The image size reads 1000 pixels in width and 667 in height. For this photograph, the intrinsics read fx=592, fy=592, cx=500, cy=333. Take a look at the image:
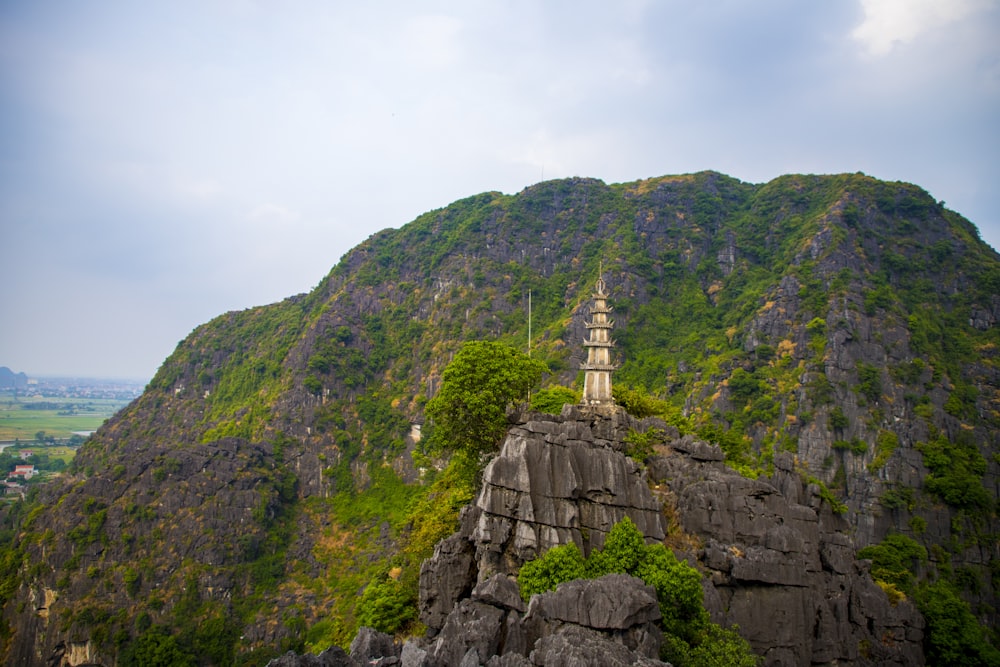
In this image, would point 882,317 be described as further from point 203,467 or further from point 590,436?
point 203,467

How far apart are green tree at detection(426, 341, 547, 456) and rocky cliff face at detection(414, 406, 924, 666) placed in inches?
249

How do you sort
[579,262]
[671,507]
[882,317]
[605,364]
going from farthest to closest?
[579,262]
[882,317]
[605,364]
[671,507]

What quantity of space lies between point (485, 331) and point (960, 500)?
213 feet

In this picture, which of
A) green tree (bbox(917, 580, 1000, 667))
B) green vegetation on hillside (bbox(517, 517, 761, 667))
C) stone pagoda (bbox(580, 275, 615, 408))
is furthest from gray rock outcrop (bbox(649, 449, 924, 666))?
stone pagoda (bbox(580, 275, 615, 408))

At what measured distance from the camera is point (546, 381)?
8444 centimetres

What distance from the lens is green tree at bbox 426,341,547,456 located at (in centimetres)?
3588

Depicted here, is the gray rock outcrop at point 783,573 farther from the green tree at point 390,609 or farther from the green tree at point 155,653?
the green tree at point 155,653

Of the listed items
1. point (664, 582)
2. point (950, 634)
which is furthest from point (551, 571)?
point (950, 634)

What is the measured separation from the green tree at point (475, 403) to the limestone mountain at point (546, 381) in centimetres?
675

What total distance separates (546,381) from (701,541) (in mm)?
56576

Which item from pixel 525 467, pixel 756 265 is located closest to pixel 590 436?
pixel 525 467

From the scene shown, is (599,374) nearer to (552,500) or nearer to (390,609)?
(552,500)

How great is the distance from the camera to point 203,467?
232ft

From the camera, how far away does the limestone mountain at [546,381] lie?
58.9 m
